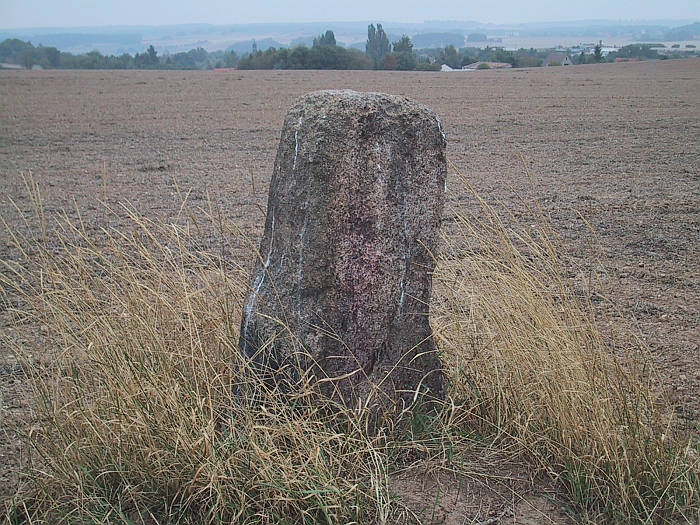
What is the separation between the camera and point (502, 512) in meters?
2.45

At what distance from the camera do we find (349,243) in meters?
2.66

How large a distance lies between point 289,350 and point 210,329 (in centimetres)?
51

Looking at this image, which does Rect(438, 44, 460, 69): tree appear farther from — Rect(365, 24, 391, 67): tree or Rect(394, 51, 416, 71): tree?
Rect(365, 24, 391, 67): tree

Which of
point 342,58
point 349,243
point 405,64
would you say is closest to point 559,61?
point 405,64

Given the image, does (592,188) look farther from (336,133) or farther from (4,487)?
(4,487)

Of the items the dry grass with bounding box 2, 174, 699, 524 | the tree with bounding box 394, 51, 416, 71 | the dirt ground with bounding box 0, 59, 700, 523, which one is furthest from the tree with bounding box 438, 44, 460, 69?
the dry grass with bounding box 2, 174, 699, 524

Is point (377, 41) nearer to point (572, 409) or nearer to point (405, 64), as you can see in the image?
point (405, 64)

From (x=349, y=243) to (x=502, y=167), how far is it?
6780 mm

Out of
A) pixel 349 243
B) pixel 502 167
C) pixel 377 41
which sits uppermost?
pixel 377 41

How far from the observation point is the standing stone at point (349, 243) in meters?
2.65

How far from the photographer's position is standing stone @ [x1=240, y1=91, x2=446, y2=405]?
2648 millimetres

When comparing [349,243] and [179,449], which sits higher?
[349,243]

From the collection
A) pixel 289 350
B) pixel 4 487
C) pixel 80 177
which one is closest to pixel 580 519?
pixel 289 350

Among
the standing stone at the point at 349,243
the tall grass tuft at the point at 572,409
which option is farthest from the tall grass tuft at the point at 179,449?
the tall grass tuft at the point at 572,409
